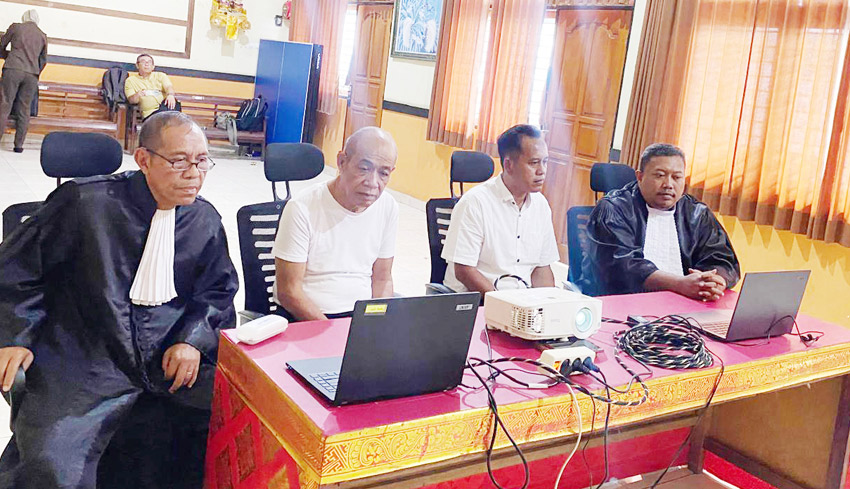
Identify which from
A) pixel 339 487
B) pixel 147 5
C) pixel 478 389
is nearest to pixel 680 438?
pixel 478 389

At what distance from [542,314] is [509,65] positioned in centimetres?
488

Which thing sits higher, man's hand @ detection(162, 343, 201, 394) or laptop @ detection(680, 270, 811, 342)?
laptop @ detection(680, 270, 811, 342)

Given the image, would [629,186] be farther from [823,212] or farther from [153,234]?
[153,234]

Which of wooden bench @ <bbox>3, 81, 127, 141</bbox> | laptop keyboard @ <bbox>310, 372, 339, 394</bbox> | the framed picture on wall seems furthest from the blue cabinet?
laptop keyboard @ <bbox>310, 372, 339, 394</bbox>

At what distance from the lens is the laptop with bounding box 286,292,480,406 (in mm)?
1553

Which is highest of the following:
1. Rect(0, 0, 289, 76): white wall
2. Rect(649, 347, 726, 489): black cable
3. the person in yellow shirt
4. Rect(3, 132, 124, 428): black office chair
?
Rect(0, 0, 289, 76): white wall

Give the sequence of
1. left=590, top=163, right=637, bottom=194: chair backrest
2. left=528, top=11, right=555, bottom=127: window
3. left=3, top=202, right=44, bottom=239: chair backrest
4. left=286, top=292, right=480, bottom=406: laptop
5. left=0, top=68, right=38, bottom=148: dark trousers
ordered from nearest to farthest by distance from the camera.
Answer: left=286, top=292, right=480, bottom=406: laptop, left=3, top=202, right=44, bottom=239: chair backrest, left=590, top=163, right=637, bottom=194: chair backrest, left=528, top=11, right=555, bottom=127: window, left=0, top=68, right=38, bottom=148: dark trousers

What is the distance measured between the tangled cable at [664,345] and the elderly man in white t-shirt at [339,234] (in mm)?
869

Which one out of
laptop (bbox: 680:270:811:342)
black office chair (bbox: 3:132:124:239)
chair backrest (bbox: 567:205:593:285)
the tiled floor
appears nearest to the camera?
laptop (bbox: 680:270:811:342)

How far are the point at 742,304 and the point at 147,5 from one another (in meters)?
9.91

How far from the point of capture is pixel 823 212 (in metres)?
4.39

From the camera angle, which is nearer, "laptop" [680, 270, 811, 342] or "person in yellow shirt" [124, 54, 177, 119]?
"laptop" [680, 270, 811, 342]

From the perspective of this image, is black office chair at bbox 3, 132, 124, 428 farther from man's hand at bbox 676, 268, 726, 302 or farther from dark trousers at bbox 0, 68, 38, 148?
dark trousers at bbox 0, 68, 38, 148

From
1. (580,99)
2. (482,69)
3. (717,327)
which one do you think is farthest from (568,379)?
(482,69)
